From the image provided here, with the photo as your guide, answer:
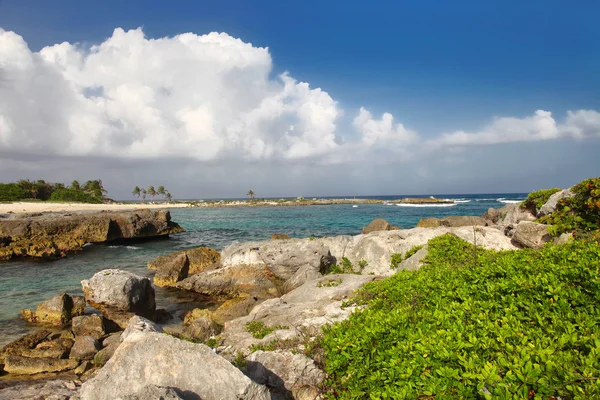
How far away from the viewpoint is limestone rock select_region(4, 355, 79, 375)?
1014cm

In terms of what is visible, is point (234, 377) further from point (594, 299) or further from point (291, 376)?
point (594, 299)

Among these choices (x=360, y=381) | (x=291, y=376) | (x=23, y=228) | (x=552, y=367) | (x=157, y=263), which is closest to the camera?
(x=552, y=367)

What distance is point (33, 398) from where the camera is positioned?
7.75 m

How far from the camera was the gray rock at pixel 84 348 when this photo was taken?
11085mm

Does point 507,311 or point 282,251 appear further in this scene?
point 282,251

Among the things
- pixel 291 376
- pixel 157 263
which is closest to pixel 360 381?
pixel 291 376

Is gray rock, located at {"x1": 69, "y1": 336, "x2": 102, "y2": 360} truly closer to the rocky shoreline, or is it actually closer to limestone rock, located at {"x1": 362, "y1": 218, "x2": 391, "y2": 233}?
the rocky shoreline

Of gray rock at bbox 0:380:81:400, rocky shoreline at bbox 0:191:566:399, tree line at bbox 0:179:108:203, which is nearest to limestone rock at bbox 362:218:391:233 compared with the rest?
rocky shoreline at bbox 0:191:566:399

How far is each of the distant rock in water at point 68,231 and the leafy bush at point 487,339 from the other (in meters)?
35.0

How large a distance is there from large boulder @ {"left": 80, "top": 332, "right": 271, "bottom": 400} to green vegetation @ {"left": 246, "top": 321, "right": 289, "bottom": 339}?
160 inches

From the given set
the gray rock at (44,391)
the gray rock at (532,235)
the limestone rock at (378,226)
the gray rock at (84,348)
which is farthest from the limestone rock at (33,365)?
the limestone rock at (378,226)

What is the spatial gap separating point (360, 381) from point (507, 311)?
2.77 m

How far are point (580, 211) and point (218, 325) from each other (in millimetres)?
15371

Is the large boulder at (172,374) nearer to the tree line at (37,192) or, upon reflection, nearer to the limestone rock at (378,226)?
the limestone rock at (378,226)
